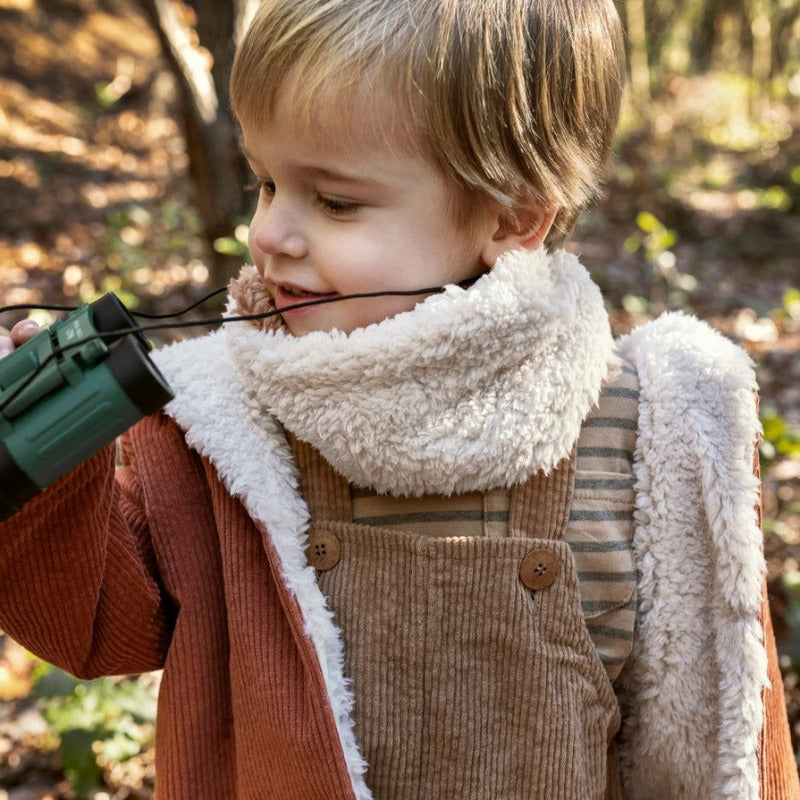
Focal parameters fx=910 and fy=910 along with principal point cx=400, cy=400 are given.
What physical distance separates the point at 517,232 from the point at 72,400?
0.76 metres

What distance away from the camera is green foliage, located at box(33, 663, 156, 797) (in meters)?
2.38

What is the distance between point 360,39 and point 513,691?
3.22 ft

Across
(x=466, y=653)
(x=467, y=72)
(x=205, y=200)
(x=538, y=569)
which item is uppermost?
(x=205, y=200)

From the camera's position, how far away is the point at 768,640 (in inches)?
59.3

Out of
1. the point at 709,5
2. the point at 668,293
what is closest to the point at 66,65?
the point at 668,293

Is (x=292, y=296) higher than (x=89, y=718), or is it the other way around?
(x=292, y=296)

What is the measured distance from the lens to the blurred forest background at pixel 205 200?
8.82 feet

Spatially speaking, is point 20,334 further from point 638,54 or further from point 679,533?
point 638,54

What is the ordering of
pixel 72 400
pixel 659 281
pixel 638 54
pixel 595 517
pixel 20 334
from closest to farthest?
pixel 72 400, pixel 20 334, pixel 595 517, pixel 659 281, pixel 638 54

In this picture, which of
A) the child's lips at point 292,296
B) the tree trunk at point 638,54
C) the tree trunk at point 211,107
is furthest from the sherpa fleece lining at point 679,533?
the tree trunk at point 638,54

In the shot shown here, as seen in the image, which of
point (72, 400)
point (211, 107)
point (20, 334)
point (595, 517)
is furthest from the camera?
point (211, 107)

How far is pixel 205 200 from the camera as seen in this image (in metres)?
4.20

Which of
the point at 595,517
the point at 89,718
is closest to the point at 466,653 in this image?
the point at 595,517

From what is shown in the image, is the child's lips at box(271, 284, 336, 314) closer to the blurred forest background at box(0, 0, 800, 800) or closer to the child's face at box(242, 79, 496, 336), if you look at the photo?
the child's face at box(242, 79, 496, 336)
